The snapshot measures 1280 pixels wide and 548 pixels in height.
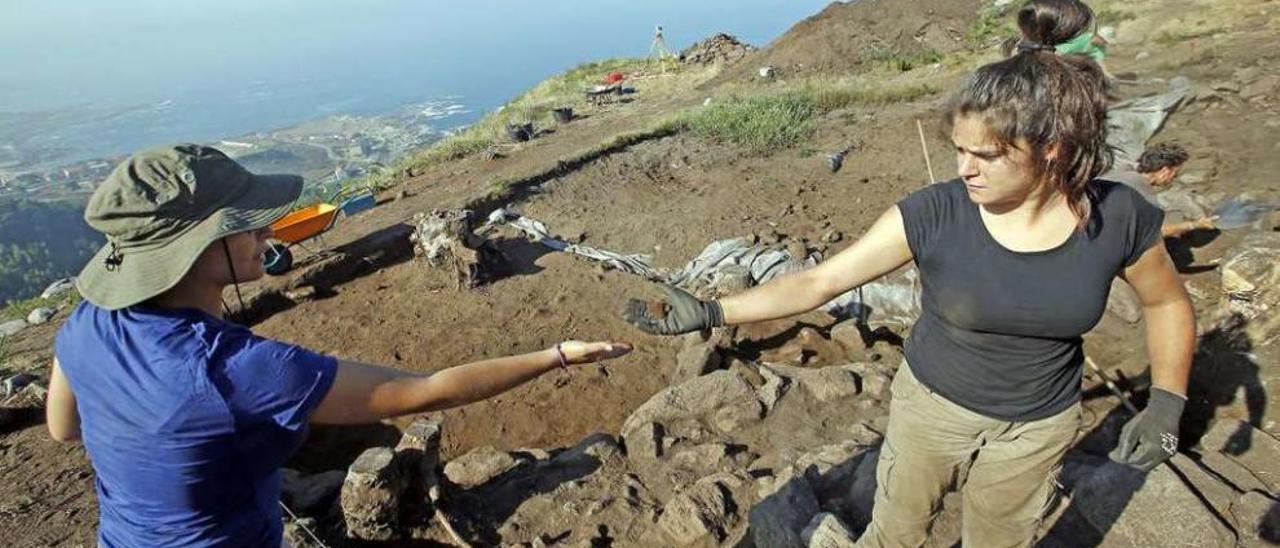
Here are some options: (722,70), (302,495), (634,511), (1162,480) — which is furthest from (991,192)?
(722,70)

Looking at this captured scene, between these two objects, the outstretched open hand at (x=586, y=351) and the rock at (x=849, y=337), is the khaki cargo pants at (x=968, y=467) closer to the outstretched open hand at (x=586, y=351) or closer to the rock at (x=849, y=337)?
the outstretched open hand at (x=586, y=351)

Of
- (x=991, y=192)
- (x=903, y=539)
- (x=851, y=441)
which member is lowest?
(x=851, y=441)

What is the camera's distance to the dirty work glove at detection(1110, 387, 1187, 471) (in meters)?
2.11

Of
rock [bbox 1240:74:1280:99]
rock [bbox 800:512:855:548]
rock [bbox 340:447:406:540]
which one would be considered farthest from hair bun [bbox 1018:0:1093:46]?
rock [bbox 1240:74:1280:99]

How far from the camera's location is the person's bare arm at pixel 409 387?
5.06 feet

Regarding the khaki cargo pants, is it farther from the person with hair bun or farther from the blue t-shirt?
the blue t-shirt

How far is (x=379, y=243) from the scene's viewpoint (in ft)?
24.9

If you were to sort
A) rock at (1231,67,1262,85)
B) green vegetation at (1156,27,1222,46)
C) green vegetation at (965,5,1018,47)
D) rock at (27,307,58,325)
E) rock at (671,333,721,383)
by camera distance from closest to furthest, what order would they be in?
rock at (671,333,721,383), rock at (27,307,58,325), rock at (1231,67,1262,85), green vegetation at (1156,27,1222,46), green vegetation at (965,5,1018,47)

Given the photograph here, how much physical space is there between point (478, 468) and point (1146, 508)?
10.1 feet

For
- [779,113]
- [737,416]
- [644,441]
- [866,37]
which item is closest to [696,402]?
[737,416]

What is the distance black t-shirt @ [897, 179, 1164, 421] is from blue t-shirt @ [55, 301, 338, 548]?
1.52 metres

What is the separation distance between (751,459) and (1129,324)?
2.73 metres

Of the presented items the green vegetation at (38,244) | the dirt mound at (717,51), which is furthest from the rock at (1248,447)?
the green vegetation at (38,244)

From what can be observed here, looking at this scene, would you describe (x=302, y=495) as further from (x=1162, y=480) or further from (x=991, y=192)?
(x=1162, y=480)
